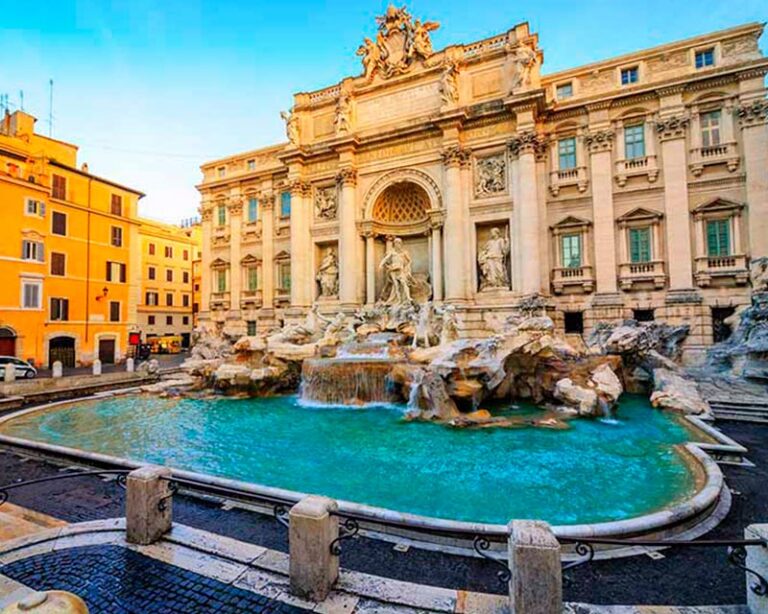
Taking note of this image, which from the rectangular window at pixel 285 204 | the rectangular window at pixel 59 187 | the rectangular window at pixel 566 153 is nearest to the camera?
the rectangular window at pixel 566 153

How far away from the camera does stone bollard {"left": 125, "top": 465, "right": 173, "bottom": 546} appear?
12.3 ft

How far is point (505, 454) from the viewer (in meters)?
7.37

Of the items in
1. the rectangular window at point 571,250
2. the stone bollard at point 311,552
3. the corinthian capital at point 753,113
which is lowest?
the stone bollard at point 311,552

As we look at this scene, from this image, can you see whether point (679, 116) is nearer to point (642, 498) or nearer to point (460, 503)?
point (642, 498)

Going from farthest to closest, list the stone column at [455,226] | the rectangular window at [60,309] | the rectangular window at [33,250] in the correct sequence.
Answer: the rectangular window at [60,309]
the rectangular window at [33,250]
the stone column at [455,226]

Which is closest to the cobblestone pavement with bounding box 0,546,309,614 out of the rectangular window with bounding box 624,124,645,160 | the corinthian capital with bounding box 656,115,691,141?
the rectangular window with bounding box 624,124,645,160

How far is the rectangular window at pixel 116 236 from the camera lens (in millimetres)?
25520

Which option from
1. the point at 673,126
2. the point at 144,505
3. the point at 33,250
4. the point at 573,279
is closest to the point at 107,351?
the point at 33,250

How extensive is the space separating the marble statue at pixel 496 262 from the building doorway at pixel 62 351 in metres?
23.5

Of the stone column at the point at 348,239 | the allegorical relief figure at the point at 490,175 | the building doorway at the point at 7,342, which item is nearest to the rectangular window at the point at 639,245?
the allegorical relief figure at the point at 490,175

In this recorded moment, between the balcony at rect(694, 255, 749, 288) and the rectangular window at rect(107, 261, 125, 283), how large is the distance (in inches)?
1225

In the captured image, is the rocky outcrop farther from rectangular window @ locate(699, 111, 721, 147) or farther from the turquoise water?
rectangular window @ locate(699, 111, 721, 147)

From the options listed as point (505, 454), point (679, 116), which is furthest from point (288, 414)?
point (679, 116)

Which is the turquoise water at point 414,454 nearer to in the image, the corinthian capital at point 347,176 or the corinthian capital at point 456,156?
the corinthian capital at point 456,156
